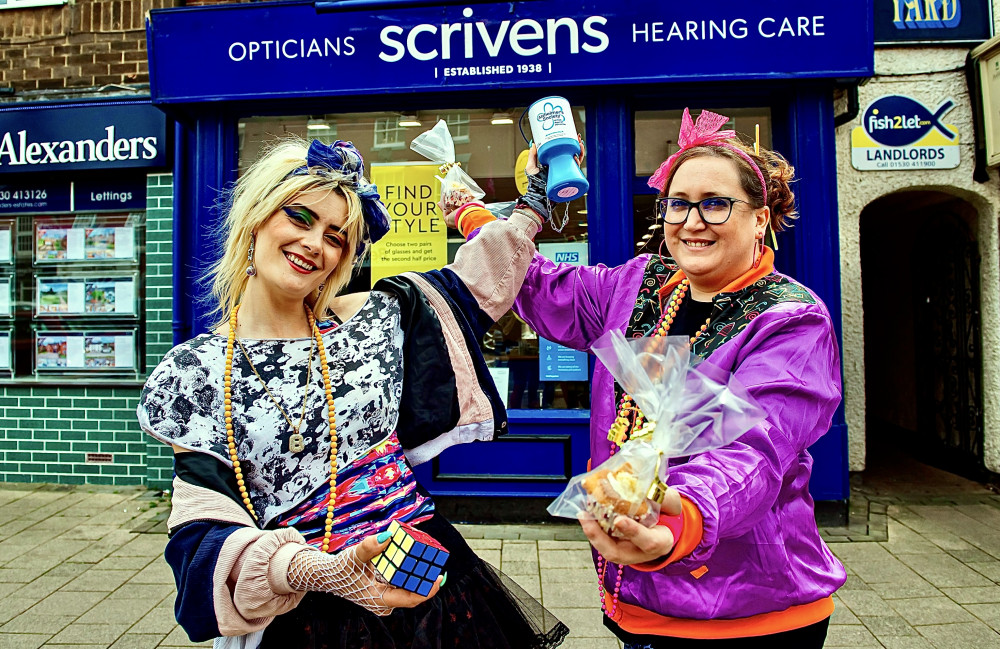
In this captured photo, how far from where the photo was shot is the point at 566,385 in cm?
477

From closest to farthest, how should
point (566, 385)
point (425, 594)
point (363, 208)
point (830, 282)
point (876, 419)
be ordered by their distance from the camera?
point (425, 594) < point (363, 208) < point (830, 282) < point (566, 385) < point (876, 419)

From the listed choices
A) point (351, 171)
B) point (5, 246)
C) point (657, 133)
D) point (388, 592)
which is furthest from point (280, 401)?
point (5, 246)

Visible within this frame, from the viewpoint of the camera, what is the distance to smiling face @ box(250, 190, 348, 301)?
4.99 feet

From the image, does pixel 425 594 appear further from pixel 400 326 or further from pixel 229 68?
pixel 229 68

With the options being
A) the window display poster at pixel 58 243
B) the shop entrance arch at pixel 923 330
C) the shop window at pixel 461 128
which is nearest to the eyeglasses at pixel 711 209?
the shop window at pixel 461 128

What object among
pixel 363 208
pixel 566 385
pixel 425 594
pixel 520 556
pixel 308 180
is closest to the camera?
pixel 425 594

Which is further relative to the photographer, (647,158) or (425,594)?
(647,158)

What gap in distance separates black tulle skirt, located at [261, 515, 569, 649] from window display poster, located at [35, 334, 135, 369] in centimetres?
492

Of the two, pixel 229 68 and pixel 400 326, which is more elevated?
pixel 229 68

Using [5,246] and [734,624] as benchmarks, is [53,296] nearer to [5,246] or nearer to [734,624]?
[5,246]

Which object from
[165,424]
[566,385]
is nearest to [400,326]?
[165,424]

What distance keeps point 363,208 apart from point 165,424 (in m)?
0.68

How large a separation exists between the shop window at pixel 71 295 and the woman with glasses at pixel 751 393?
5.13 meters

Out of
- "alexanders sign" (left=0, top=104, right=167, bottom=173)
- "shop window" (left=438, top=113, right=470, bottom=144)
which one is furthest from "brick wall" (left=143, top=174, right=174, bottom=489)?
"shop window" (left=438, top=113, right=470, bottom=144)
